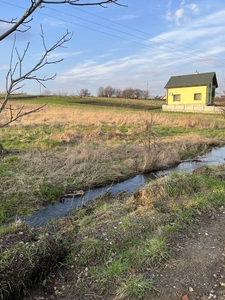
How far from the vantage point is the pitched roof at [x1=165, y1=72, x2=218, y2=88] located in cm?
4259

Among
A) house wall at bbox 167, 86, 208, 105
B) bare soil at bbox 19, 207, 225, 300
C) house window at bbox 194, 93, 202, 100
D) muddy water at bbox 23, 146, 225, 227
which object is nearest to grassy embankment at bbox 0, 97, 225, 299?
bare soil at bbox 19, 207, 225, 300

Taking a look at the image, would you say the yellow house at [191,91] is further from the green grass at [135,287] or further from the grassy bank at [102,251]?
the green grass at [135,287]

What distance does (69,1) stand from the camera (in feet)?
6.21

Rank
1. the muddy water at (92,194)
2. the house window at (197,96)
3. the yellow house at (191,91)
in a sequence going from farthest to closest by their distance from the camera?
1. the house window at (197,96)
2. the yellow house at (191,91)
3. the muddy water at (92,194)

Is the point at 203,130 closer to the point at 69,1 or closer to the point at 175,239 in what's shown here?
the point at 175,239

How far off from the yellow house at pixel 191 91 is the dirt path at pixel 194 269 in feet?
121

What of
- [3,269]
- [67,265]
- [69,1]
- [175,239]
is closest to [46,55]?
[69,1]

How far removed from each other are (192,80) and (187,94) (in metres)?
2.30

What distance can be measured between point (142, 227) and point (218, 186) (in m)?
3.14

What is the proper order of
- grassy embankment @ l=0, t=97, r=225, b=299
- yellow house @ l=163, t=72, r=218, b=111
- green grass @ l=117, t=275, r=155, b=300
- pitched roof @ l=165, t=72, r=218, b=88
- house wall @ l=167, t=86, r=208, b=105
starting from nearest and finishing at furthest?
green grass @ l=117, t=275, r=155, b=300 < grassy embankment @ l=0, t=97, r=225, b=299 < yellow house @ l=163, t=72, r=218, b=111 < house wall @ l=167, t=86, r=208, b=105 < pitched roof @ l=165, t=72, r=218, b=88

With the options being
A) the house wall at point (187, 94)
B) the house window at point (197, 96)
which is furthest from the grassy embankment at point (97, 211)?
the house window at point (197, 96)

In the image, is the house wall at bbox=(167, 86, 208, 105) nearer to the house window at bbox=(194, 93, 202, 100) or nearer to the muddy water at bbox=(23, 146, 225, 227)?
the house window at bbox=(194, 93, 202, 100)

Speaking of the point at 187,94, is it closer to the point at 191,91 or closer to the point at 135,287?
the point at 191,91

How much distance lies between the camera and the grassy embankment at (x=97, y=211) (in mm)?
3715
